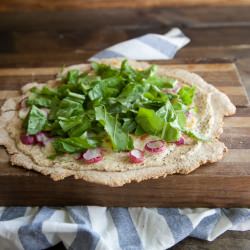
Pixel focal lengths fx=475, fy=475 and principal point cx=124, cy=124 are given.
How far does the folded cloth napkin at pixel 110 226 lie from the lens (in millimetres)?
1150

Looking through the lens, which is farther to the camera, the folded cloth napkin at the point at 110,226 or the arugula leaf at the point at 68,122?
the arugula leaf at the point at 68,122

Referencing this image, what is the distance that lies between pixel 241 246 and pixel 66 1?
194cm

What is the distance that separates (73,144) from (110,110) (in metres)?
0.16

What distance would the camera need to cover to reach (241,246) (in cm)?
116

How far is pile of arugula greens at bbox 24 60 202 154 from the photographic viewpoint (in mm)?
1266

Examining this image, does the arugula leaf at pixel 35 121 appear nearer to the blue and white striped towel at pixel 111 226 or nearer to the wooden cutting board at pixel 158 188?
the wooden cutting board at pixel 158 188

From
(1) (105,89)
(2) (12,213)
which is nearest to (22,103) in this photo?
(1) (105,89)

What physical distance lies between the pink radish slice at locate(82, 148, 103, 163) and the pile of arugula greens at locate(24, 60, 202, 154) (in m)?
0.02

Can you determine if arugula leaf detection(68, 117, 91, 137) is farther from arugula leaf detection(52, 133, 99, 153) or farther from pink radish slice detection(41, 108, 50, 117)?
pink radish slice detection(41, 108, 50, 117)

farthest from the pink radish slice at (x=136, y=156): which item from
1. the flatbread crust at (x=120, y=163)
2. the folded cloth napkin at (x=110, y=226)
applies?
the folded cloth napkin at (x=110, y=226)

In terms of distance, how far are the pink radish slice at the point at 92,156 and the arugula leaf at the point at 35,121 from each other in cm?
17

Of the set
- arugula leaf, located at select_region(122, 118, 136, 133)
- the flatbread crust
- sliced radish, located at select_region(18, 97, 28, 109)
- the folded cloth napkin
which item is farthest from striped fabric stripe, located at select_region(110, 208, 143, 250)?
sliced radish, located at select_region(18, 97, 28, 109)

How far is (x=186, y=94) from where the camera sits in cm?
142

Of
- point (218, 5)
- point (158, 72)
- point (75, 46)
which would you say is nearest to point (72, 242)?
point (158, 72)
